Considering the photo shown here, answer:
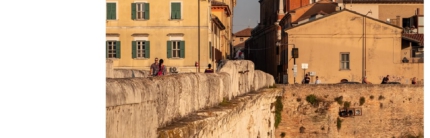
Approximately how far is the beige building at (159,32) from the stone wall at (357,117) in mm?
9680

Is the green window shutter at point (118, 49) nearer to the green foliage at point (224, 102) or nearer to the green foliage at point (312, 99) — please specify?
the green foliage at point (312, 99)

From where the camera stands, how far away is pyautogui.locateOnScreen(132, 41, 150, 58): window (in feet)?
133

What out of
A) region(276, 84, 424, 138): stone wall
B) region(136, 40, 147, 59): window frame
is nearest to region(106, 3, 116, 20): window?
region(136, 40, 147, 59): window frame

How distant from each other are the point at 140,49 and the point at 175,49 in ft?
5.70

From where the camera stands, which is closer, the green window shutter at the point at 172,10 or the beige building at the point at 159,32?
the beige building at the point at 159,32

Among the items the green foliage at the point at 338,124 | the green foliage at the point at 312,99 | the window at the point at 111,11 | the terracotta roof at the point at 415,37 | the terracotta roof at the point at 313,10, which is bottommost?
the green foliage at the point at 338,124

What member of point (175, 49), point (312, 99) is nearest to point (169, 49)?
point (175, 49)

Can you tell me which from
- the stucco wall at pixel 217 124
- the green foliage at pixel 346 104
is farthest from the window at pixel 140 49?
the stucco wall at pixel 217 124

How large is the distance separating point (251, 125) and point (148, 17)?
25563 mm

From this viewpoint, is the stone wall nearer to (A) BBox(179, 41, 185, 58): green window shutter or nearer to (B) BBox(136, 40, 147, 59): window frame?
(A) BBox(179, 41, 185, 58): green window shutter

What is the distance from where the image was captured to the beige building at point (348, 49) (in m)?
43.2

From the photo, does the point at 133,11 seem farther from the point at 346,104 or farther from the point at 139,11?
the point at 346,104

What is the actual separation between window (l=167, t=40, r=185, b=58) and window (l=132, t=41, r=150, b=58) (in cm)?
103

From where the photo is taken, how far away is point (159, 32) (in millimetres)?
41219
